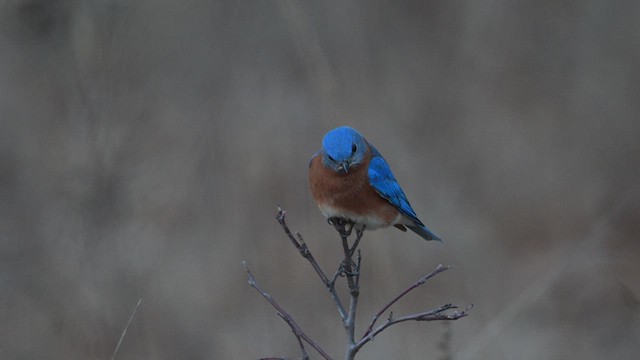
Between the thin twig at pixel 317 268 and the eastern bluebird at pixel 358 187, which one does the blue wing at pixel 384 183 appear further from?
the thin twig at pixel 317 268

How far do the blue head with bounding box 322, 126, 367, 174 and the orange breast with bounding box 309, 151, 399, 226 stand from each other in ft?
0.18

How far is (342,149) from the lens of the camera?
315 cm

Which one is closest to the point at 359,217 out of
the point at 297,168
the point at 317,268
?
the point at 317,268

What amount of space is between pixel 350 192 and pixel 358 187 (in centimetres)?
4

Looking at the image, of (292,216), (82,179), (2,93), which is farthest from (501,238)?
(2,93)

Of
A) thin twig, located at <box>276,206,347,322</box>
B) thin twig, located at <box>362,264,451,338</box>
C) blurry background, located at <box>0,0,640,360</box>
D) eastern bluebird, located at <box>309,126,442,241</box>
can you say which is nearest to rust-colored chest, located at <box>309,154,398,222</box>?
eastern bluebird, located at <box>309,126,442,241</box>

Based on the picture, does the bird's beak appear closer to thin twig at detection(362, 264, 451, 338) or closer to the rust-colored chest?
the rust-colored chest

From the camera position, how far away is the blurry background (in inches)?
193

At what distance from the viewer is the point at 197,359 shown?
5.48 metres

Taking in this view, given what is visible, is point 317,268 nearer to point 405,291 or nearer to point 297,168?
point 405,291

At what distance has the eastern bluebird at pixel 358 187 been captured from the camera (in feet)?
10.7

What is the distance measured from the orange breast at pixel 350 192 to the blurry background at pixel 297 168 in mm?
1838

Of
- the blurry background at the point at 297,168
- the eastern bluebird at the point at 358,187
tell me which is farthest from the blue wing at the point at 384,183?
the blurry background at the point at 297,168

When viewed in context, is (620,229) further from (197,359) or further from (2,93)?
(2,93)
